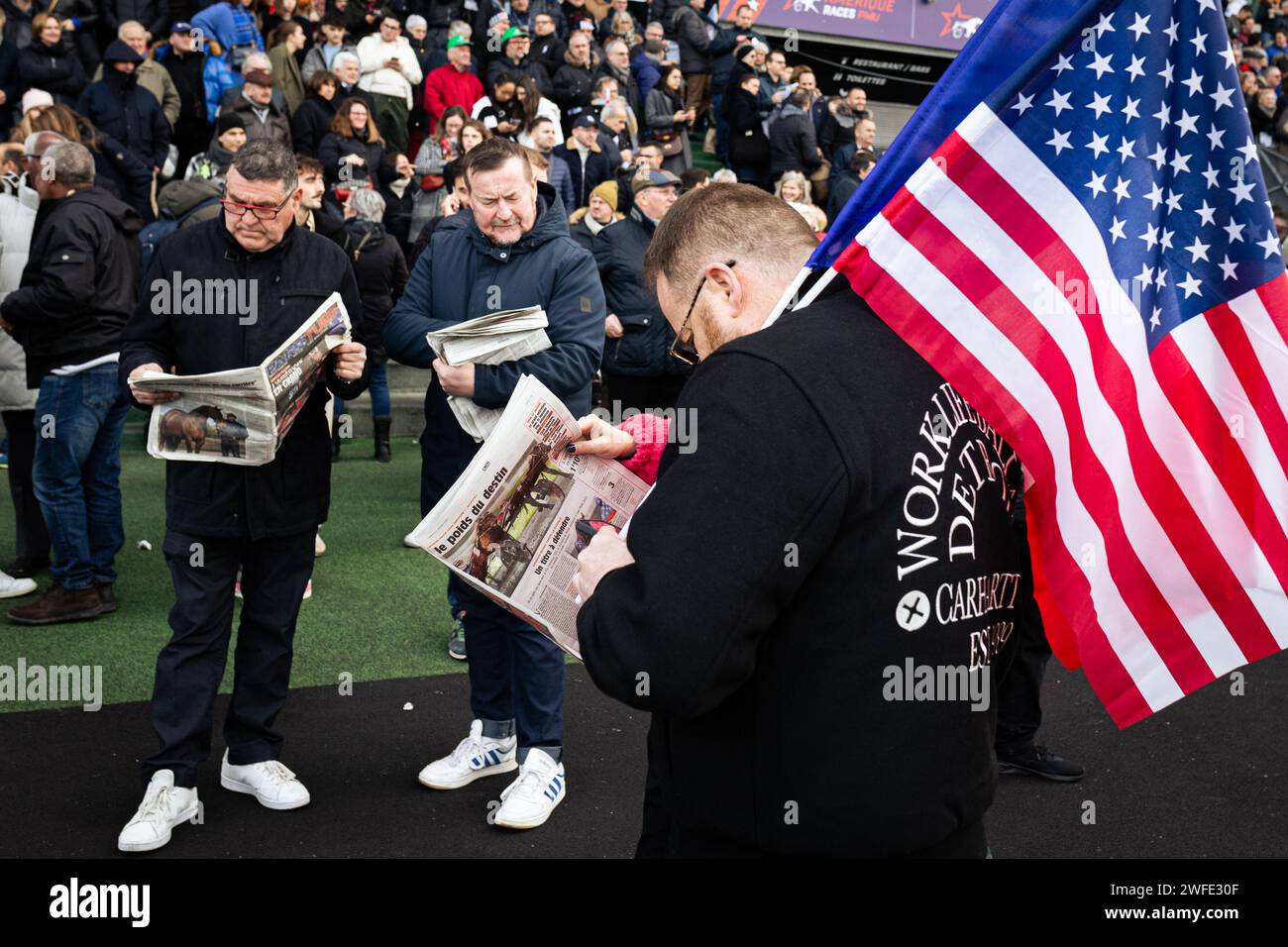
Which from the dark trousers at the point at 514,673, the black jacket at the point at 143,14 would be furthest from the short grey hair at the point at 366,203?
the dark trousers at the point at 514,673

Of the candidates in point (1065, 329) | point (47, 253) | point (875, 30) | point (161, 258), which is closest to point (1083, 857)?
point (1065, 329)

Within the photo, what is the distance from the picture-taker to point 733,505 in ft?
5.25

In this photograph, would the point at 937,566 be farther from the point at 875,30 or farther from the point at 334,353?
the point at 875,30

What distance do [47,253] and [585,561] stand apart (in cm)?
481

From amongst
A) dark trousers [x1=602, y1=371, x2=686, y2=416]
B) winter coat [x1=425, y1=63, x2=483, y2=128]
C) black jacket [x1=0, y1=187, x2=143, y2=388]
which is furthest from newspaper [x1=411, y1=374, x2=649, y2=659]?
winter coat [x1=425, y1=63, x2=483, y2=128]

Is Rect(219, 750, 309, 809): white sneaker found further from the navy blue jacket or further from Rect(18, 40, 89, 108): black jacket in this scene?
Rect(18, 40, 89, 108): black jacket

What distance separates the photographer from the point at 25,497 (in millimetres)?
6586

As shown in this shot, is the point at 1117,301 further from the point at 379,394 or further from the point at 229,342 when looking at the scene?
the point at 379,394

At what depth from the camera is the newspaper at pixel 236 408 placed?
3836 millimetres

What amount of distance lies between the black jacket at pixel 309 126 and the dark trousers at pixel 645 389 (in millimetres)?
5321

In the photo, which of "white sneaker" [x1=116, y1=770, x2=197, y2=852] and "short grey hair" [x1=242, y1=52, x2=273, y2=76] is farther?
"short grey hair" [x1=242, y1=52, x2=273, y2=76]

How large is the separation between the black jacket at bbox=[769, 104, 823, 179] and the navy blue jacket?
35.4ft

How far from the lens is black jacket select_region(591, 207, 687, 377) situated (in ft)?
24.7

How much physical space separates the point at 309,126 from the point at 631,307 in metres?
5.47
